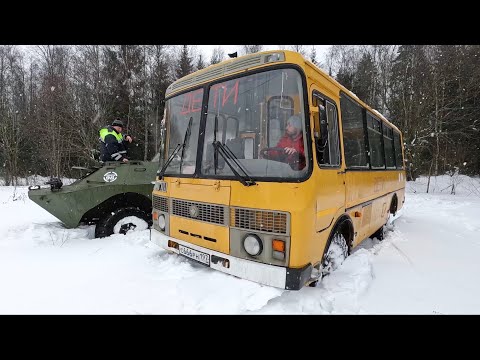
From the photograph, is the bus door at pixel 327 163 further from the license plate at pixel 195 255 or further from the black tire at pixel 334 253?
the license plate at pixel 195 255

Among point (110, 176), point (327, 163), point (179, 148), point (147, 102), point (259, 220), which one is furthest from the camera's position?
point (147, 102)

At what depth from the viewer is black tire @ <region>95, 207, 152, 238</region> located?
577cm

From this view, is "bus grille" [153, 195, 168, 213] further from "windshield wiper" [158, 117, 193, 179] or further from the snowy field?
the snowy field

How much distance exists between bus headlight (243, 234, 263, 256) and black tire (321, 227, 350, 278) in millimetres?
910

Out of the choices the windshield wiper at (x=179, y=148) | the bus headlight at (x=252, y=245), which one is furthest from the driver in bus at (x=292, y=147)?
the windshield wiper at (x=179, y=148)

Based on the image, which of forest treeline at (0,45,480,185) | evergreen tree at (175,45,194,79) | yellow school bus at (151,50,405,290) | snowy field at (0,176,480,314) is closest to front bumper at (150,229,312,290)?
yellow school bus at (151,50,405,290)

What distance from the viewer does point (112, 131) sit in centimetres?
650

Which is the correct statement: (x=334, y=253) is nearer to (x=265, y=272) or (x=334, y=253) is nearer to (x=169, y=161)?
(x=265, y=272)

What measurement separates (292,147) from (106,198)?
416 centimetres

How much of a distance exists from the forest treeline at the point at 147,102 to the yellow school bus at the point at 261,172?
1606 cm

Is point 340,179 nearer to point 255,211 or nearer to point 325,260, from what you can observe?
point 325,260

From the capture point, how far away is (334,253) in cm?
380

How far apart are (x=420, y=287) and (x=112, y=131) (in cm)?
632

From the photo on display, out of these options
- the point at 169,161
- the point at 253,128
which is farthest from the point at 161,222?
the point at 253,128
